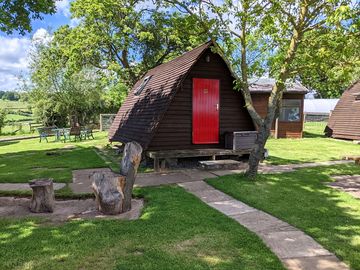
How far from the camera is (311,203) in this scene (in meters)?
6.12

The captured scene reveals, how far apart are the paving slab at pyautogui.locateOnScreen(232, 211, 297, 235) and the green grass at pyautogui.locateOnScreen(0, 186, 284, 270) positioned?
0.20 m

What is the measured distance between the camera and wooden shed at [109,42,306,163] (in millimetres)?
9703

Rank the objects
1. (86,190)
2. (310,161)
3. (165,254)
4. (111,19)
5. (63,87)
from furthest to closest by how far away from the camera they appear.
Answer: (63,87) → (111,19) → (310,161) → (86,190) → (165,254)

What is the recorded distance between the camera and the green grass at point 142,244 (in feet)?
12.1

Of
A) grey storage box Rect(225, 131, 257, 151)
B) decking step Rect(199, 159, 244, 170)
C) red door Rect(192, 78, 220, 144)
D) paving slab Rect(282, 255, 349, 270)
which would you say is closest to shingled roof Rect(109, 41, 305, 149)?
red door Rect(192, 78, 220, 144)

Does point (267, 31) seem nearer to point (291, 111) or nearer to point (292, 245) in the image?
point (292, 245)

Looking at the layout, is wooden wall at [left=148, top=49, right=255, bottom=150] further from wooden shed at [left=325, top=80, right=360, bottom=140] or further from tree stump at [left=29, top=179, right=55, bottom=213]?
wooden shed at [left=325, top=80, right=360, bottom=140]

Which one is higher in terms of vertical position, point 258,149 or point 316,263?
point 258,149

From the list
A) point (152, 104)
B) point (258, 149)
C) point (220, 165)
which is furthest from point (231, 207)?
point (152, 104)

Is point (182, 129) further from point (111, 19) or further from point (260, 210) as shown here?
point (111, 19)

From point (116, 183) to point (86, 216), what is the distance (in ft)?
2.49

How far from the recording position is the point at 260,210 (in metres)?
5.72

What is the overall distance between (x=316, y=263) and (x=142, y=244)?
7.12ft

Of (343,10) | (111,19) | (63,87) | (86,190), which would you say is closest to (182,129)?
(86,190)
